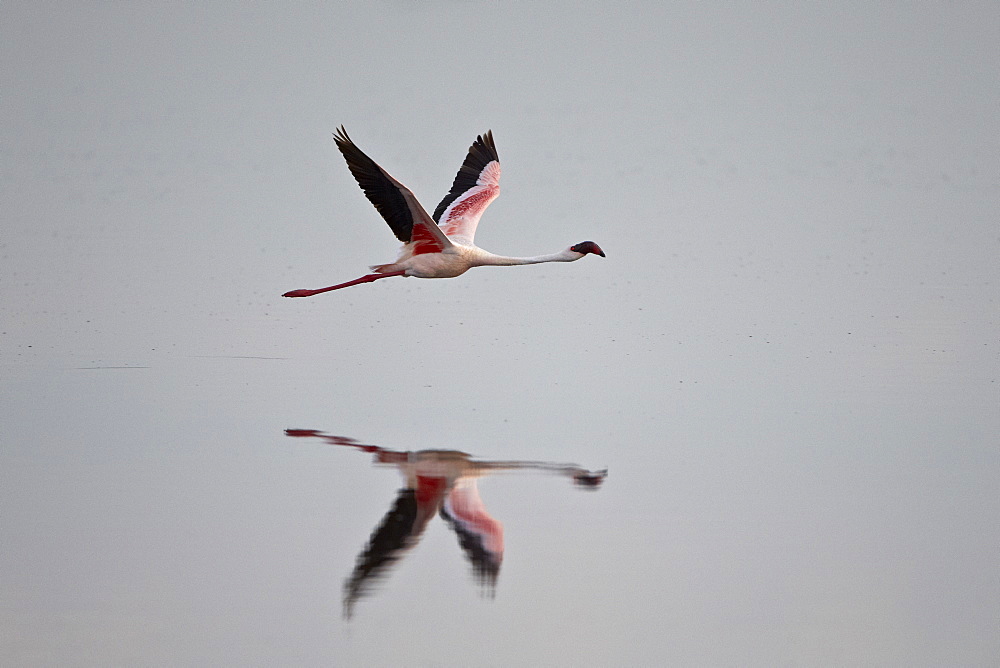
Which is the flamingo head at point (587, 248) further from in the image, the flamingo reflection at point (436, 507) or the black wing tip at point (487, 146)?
the flamingo reflection at point (436, 507)

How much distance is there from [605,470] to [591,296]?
698cm

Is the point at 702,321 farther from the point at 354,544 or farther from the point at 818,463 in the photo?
the point at 354,544

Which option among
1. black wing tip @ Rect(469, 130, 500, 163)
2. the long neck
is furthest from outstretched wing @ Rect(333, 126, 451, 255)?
black wing tip @ Rect(469, 130, 500, 163)

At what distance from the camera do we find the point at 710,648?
5.96 meters

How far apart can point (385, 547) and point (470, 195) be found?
6190 mm

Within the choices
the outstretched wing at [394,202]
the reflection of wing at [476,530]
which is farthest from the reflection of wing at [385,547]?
the outstretched wing at [394,202]

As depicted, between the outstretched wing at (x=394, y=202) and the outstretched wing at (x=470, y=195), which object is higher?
the outstretched wing at (x=470, y=195)

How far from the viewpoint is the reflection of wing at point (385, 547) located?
6.32 m

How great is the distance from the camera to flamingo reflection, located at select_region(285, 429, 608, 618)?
21.6 feet

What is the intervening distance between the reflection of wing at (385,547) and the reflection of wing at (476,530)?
0.70 ft

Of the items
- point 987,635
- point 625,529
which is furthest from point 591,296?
point 987,635

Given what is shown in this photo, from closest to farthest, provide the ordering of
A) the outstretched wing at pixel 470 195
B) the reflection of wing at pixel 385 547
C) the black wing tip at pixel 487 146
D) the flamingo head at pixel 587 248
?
the reflection of wing at pixel 385 547, the flamingo head at pixel 587 248, the outstretched wing at pixel 470 195, the black wing tip at pixel 487 146

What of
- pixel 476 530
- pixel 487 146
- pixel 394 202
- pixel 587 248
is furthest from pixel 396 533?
pixel 487 146

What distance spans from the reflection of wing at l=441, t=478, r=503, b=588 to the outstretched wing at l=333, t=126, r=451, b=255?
288cm
